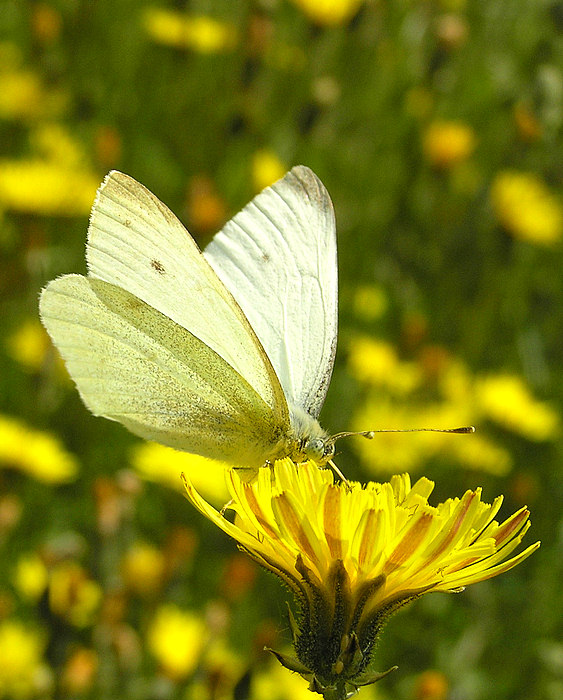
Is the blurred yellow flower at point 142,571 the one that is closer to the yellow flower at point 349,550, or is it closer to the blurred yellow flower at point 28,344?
the blurred yellow flower at point 28,344

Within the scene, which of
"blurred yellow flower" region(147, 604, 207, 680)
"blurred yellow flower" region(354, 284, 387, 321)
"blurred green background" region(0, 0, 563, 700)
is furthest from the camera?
"blurred yellow flower" region(354, 284, 387, 321)

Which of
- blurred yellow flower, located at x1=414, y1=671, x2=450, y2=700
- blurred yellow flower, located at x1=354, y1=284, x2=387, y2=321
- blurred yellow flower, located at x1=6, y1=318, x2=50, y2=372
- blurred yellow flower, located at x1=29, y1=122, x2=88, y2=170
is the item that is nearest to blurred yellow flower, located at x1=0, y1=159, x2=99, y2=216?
blurred yellow flower, located at x1=29, y1=122, x2=88, y2=170

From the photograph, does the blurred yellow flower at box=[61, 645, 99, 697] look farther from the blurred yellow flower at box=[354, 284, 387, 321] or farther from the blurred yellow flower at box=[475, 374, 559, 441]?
the blurred yellow flower at box=[354, 284, 387, 321]

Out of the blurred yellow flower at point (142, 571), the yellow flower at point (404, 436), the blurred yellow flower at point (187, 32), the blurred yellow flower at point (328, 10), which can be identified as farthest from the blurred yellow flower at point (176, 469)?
the blurred yellow flower at point (328, 10)

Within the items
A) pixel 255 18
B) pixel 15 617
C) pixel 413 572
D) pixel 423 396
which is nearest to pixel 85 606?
pixel 15 617

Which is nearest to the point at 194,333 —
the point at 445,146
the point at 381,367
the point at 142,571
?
the point at 142,571

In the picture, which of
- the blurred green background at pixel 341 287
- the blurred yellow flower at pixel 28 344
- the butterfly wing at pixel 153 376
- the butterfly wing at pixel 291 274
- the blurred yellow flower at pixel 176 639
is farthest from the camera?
the blurred yellow flower at pixel 28 344

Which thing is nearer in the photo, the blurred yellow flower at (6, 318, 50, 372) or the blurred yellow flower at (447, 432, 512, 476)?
the blurred yellow flower at (447, 432, 512, 476)

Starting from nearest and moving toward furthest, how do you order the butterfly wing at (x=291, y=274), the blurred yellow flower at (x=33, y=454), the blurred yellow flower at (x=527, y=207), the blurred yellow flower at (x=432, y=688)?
the butterfly wing at (x=291, y=274), the blurred yellow flower at (x=432, y=688), the blurred yellow flower at (x=33, y=454), the blurred yellow flower at (x=527, y=207)
